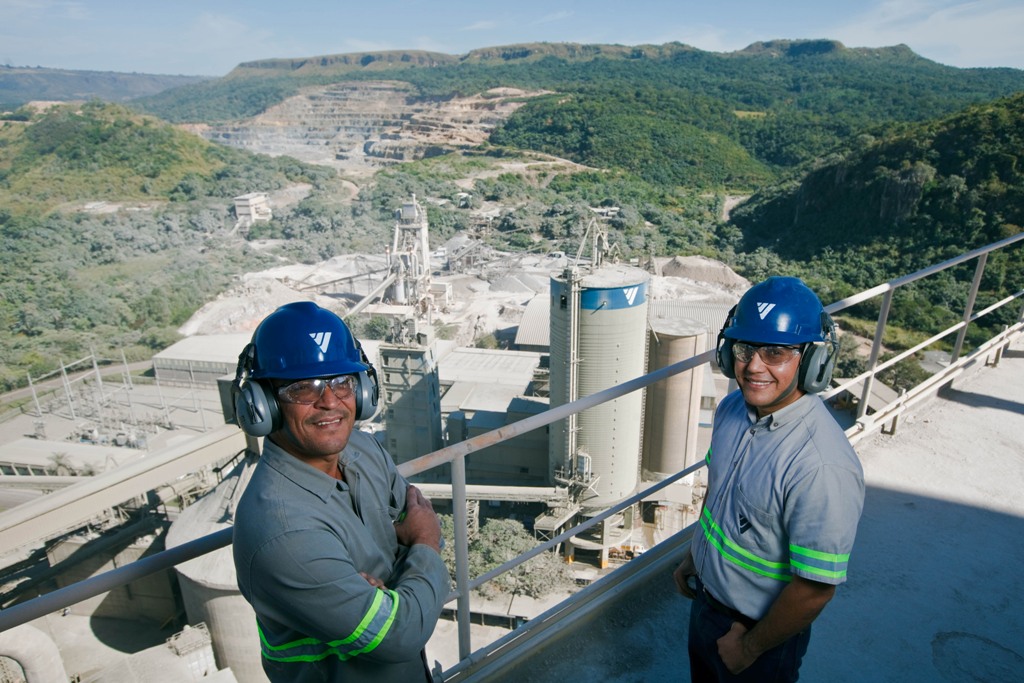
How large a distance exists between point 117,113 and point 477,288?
63607 millimetres

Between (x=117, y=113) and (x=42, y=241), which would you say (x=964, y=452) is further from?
(x=117, y=113)

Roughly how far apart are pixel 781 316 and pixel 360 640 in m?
1.26

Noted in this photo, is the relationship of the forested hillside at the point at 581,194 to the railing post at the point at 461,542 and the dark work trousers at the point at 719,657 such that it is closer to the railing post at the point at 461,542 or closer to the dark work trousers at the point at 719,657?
the railing post at the point at 461,542

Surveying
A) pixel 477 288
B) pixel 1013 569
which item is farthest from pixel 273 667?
pixel 477 288

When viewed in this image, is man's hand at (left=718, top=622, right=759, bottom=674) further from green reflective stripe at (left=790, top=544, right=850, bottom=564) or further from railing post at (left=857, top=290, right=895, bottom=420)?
railing post at (left=857, top=290, right=895, bottom=420)

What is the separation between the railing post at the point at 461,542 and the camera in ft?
6.09

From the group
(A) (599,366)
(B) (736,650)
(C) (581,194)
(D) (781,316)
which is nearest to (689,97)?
(C) (581,194)

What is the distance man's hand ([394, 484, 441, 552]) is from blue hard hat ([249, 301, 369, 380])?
42 centimetres

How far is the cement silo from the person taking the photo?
872 cm

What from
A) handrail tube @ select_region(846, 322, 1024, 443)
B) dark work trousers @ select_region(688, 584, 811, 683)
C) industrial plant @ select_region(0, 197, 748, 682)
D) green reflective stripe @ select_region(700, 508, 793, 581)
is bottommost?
industrial plant @ select_region(0, 197, 748, 682)

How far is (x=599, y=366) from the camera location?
42.6 feet

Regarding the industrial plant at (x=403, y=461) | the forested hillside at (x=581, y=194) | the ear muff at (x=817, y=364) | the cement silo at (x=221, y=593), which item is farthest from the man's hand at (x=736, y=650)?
the forested hillside at (x=581, y=194)

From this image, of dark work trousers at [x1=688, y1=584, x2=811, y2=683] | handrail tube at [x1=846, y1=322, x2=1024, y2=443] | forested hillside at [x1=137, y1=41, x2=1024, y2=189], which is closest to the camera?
dark work trousers at [x1=688, y1=584, x2=811, y2=683]

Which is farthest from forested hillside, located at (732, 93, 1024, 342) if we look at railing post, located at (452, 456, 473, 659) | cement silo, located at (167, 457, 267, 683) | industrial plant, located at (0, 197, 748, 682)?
railing post, located at (452, 456, 473, 659)
